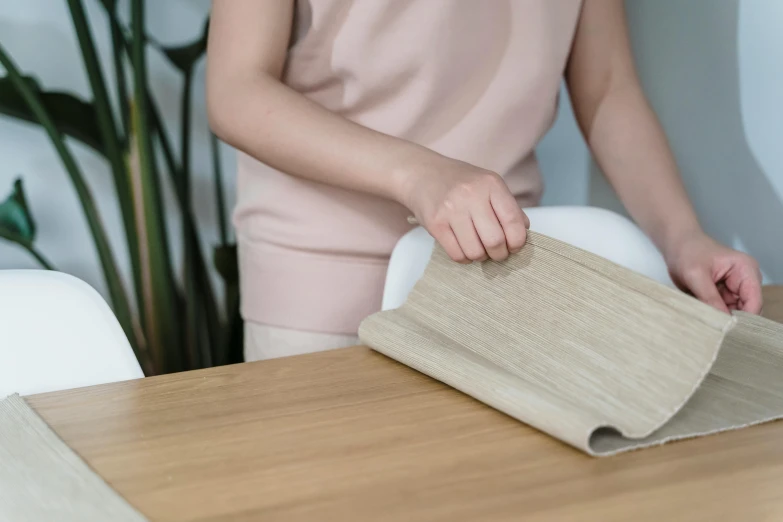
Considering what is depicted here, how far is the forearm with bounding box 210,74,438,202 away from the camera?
0.83m

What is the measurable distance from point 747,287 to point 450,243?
0.99 ft

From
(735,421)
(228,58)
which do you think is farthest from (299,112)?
(735,421)

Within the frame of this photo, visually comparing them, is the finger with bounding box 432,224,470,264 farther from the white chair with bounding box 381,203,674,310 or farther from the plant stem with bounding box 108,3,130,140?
the plant stem with bounding box 108,3,130,140

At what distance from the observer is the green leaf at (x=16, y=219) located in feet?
5.02

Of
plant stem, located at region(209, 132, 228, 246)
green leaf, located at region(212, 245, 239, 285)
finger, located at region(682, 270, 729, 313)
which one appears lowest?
green leaf, located at region(212, 245, 239, 285)

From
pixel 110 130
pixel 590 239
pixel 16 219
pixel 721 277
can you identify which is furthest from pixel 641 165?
pixel 16 219

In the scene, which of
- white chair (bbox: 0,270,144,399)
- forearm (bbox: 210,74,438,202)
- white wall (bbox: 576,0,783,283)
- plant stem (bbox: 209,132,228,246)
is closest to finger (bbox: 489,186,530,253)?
forearm (bbox: 210,74,438,202)

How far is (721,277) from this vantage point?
883mm

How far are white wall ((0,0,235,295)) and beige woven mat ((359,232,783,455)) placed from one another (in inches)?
44.4

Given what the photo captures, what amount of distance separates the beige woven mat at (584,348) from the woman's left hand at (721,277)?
0.25ft

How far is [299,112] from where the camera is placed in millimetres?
890

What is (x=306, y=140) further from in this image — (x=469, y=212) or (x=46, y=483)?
(x=46, y=483)

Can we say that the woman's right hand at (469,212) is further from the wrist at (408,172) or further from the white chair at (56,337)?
the white chair at (56,337)

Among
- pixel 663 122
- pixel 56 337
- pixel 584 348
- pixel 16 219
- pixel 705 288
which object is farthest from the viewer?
pixel 16 219
